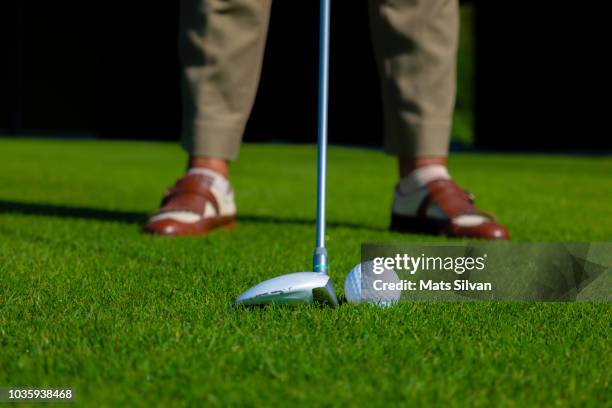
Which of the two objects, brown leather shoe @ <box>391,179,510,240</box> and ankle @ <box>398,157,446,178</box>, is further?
ankle @ <box>398,157,446,178</box>

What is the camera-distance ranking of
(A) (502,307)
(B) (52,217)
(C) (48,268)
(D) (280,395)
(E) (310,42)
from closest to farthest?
(D) (280,395) → (A) (502,307) → (C) (48,268) → (B) (52,217) → (E) (310,42)

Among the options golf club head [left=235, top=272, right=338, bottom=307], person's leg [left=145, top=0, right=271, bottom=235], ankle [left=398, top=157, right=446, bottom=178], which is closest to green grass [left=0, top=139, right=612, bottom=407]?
golf club head [left=235, top=272, right=338, bottom=307]

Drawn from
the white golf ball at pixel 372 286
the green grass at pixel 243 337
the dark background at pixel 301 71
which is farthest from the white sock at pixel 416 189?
the dark background at pixel 301 71

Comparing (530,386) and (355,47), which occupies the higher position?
(530,386)

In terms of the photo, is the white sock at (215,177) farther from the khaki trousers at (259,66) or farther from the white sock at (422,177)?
the white sock at (422,177)

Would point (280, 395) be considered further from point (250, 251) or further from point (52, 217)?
point (52, 217)

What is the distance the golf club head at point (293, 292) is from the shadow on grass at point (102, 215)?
4.00ft

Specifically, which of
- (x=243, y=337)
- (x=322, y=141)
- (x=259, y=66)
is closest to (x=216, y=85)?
(x=259, y=66)

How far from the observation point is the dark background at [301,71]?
13.0 meters

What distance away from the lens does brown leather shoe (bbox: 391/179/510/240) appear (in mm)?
2037

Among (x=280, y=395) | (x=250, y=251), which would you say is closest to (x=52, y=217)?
(x=250, y=251)

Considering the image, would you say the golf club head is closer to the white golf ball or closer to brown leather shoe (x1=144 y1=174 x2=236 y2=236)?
the white golf ball

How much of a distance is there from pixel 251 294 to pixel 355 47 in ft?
40.9

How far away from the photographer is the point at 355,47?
43.3 ft
